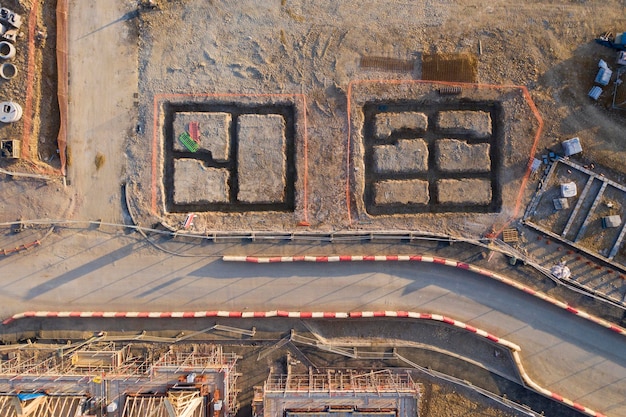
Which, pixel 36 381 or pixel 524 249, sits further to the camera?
pixel 524 249

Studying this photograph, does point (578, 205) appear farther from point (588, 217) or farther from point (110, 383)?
point (110, 383)

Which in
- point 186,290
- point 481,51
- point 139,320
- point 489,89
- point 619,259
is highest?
point 481,51

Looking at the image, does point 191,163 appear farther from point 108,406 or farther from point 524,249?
point 524,249

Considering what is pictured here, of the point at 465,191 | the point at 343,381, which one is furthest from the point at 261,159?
the point at 343,381

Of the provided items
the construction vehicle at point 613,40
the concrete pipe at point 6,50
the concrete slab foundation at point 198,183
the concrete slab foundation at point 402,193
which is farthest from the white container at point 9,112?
the construction vehicle at point 613,40

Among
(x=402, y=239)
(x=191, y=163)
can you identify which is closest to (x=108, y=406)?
(x=191, y=163)
